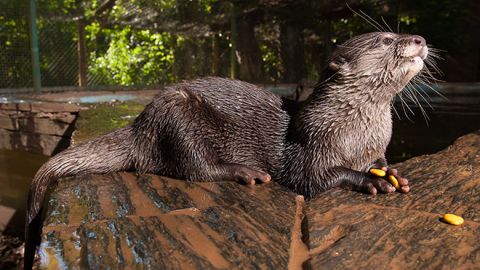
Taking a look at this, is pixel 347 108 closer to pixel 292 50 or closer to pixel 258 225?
pixel 258 225

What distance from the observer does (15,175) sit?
4312mm

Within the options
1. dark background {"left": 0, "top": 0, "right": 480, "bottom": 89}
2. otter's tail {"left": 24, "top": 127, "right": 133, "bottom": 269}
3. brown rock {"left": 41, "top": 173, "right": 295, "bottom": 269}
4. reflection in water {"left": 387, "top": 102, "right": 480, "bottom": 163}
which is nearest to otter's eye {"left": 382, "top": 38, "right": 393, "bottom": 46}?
brown rock {"left": 41, "top": 173, "right": 295, "bottom": 269}

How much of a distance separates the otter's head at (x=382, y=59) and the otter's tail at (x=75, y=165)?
1.03 metres

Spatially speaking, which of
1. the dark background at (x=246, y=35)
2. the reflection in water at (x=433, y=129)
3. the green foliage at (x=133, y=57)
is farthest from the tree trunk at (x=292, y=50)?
the reflection in water at (x=433, y=129)

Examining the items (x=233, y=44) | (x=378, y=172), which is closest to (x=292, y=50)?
(x=233, y=44)

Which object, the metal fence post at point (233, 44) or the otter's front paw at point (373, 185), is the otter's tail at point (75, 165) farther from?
the metal fence post at point (233, 44)

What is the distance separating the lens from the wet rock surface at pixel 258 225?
1366 mm

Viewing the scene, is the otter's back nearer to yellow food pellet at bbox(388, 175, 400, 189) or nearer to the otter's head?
the otter's head

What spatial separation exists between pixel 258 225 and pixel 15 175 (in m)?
3.38

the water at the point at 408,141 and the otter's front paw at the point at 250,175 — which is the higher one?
the otter's front paw at the point at 250,175

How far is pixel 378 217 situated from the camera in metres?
1.66

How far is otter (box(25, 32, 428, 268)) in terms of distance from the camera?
2014 millimetres

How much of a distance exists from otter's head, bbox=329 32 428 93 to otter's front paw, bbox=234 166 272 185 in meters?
0.55

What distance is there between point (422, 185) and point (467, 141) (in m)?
0.58
